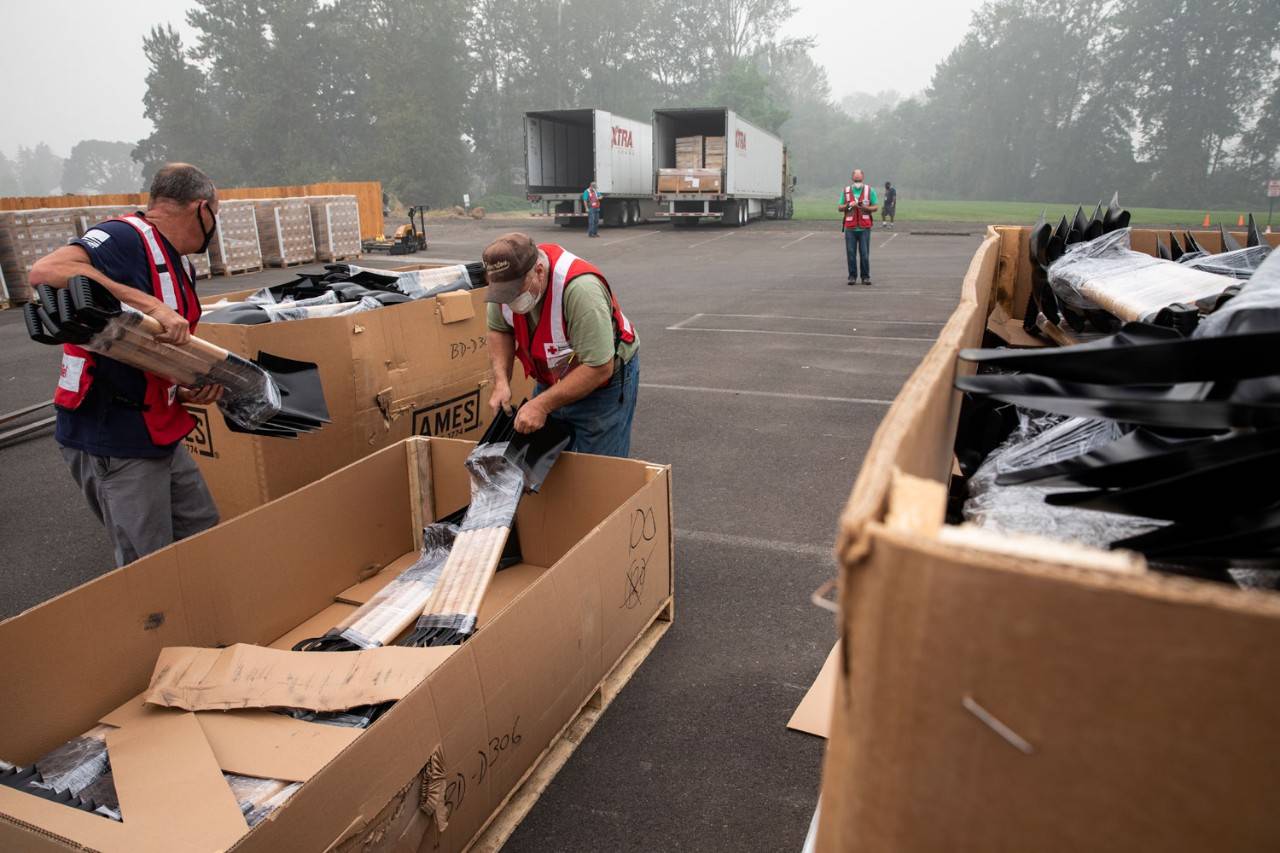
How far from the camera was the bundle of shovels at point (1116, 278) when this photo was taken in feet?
6.13

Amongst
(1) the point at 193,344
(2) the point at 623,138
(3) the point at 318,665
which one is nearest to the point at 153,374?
(1) the point at 193,344

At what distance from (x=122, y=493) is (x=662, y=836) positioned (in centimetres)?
248

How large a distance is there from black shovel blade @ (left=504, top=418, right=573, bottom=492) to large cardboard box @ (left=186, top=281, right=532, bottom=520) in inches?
48.8

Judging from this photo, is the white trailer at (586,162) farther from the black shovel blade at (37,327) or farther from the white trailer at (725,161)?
the black shovel blade at (37,327)

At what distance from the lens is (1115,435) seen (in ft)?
4.71

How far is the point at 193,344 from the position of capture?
3.02 m

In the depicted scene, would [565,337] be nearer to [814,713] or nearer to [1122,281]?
[814,713]

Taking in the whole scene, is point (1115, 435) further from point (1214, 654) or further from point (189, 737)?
point (189, 737)

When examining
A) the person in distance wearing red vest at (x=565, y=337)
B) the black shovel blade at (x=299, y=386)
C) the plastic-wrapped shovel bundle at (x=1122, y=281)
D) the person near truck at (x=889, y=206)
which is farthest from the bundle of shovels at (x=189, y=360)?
the person near truck at (x=889, y=206)

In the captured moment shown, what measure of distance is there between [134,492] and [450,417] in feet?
6.71

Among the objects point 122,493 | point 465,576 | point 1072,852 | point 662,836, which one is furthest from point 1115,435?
point 122,493

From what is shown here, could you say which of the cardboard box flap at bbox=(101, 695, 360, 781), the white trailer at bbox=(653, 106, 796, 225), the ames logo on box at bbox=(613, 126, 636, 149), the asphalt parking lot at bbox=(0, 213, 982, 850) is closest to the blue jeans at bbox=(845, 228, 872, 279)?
the asphalt parking lot at bbox=(0, 213, 982, 850)

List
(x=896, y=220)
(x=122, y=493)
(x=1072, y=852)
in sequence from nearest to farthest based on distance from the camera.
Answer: (x=1072, y=852) < (x=122, y=493) < (x=896, y=220)

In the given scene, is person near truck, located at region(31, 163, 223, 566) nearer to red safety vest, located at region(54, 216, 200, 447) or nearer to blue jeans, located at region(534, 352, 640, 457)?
red safety vest, located at region(54, 216, 200, 447)
